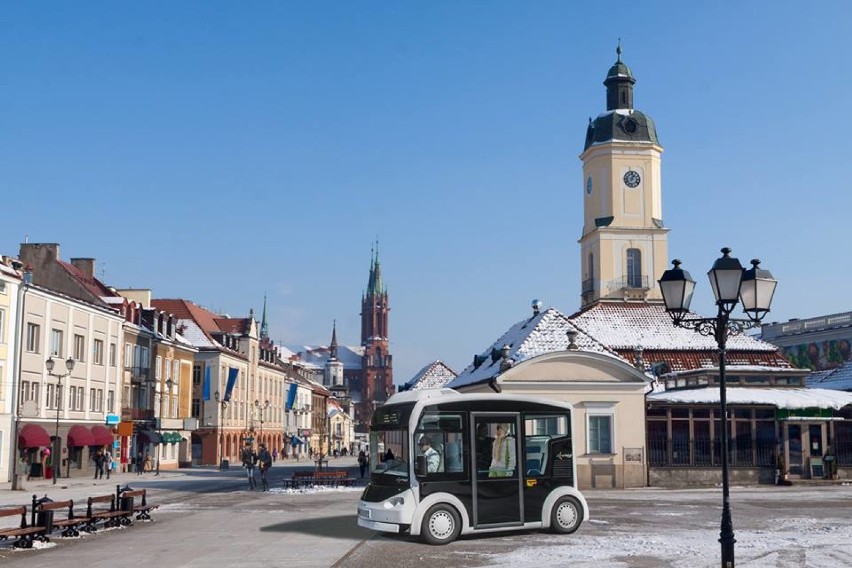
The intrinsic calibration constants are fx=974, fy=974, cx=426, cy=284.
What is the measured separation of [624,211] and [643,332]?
17.8 metres

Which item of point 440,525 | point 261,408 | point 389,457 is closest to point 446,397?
point 389,457

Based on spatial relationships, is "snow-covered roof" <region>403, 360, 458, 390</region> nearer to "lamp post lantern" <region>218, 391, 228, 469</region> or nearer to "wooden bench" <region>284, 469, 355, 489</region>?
"lamp post lantern" <region>218, 391, 228, 469</region>

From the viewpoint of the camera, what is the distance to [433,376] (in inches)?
2965

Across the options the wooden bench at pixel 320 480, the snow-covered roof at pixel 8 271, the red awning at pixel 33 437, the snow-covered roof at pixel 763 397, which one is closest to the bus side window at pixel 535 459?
the wooden bench at pixel 320 480

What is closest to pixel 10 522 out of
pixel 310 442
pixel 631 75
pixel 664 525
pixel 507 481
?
pixel 507 481

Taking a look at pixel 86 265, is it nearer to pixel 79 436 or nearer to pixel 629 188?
pixel 79 436

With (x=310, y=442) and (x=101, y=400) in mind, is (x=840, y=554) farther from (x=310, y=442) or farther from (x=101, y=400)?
(x=310, y=442)

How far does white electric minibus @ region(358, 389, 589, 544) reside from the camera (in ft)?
62.9

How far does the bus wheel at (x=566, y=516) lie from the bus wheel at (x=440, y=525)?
2.28m

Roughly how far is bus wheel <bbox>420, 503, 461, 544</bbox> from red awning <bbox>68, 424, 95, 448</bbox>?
1433 inches

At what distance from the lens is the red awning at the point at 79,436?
166 feet

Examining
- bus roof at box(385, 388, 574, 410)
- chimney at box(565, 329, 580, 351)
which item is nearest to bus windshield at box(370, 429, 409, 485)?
bus roof at box(385, 388, 574, 410)

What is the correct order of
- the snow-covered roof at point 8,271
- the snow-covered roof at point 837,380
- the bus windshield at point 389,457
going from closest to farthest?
1. the bus windshield at point 389,457
2. the snow-covered roof at point 8,271
3. the snow-covered roof at point 837,380

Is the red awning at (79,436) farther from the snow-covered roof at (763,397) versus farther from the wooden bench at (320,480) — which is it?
the snow-covered roof at (763,397)
